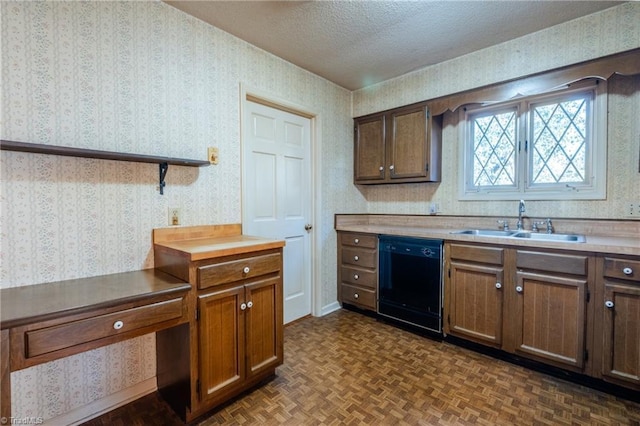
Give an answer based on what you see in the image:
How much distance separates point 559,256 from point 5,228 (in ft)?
10.3

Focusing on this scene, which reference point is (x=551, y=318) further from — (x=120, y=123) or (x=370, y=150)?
(x=120, y=123)

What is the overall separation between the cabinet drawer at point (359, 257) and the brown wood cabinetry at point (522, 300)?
750 millimetres

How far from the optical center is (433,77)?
287cm

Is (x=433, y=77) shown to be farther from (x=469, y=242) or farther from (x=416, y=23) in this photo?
(x=469, y=242)

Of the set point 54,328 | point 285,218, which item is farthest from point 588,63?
point 54,328

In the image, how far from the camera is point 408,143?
9.91ft

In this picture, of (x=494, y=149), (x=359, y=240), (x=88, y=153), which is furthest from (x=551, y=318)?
(x=88, y=153)

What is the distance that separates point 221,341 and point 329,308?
1.71 metres

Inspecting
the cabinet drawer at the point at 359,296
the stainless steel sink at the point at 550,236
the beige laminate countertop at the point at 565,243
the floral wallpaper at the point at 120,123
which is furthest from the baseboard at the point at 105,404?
the stainless steel sink at the point at 550,236

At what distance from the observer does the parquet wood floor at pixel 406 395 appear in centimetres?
162

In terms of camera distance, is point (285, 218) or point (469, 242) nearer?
point (469, 242)

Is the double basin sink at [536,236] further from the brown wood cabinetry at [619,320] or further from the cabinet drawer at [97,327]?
the cabinet drawer at [97,327]

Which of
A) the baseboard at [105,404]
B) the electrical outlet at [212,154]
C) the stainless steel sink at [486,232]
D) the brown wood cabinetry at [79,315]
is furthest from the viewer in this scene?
the stainless steel sink at [486,232]

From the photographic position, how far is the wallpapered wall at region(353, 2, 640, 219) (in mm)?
2059
